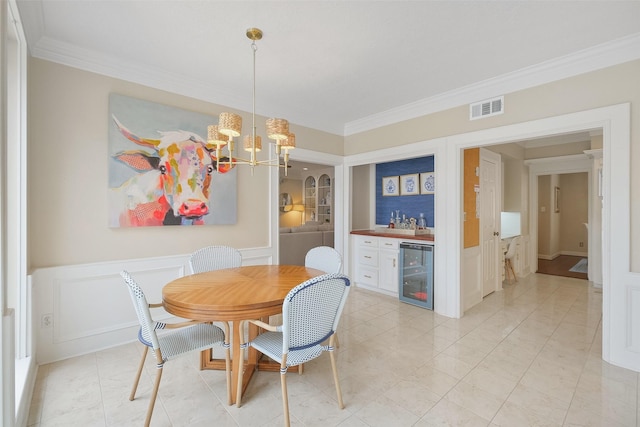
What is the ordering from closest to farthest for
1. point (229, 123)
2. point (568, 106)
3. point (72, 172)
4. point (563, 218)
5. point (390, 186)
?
point (229, 123) → point (72, 172) → point (568, 106) → point (390, 186) → point (563, 218)

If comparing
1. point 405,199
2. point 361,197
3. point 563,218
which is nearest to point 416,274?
point 405,199

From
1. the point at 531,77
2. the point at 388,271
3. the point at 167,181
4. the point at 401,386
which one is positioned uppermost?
the point at 531,77

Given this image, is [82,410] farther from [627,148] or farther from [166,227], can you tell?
[627,148]

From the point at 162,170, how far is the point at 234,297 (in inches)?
71.4

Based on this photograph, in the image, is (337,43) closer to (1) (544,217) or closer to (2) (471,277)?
(2) (471,277)

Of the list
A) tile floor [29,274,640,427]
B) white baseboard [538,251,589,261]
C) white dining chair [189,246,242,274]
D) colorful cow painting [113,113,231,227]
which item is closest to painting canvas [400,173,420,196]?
tile floor [29,274,640,427]

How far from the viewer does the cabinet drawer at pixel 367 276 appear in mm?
4699

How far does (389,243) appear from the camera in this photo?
449 cm

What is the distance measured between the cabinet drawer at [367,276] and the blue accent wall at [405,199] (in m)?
1.07

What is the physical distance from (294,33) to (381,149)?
2363 mm

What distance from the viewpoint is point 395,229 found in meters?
4.85

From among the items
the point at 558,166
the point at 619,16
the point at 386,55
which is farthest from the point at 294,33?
the point at 558,166

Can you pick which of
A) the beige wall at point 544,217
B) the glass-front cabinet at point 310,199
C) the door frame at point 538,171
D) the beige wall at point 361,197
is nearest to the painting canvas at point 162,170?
the beige wall at point 361,197

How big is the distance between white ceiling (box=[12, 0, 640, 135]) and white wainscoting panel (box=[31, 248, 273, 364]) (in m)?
1.83
